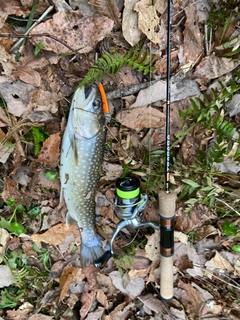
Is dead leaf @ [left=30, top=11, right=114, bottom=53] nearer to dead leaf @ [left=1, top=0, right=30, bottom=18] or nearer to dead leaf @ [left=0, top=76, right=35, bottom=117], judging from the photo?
dead leaf @ [left=1, top=0, right=30, bottom=18]

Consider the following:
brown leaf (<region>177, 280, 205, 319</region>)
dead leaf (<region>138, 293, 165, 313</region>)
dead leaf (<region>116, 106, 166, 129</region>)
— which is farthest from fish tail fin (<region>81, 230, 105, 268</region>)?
dead leaf (<region>116, 106, 166, 129</region>)

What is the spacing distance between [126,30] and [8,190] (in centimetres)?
120

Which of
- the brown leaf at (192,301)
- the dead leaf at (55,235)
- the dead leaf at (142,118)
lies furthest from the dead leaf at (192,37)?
the brown leaf at (192,301)

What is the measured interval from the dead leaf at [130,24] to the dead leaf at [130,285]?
1.50 metres

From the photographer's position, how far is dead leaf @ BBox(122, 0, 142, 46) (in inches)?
66.5

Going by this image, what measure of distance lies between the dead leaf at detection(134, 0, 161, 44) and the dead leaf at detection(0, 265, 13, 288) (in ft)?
5.74

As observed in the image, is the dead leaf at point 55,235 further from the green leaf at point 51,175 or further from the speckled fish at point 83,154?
the green leaf at point 51,175

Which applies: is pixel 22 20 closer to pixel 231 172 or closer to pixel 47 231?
pixel 47 231

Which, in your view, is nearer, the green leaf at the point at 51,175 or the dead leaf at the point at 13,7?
the dead leaf at the point at 13,7

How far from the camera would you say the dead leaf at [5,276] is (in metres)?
2.18

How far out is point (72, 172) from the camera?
5.79 ft

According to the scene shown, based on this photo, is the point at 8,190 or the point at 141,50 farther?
the point at 8,190

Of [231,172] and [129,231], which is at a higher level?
[231,172]

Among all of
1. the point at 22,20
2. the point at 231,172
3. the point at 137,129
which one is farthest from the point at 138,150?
the point at 22,20
